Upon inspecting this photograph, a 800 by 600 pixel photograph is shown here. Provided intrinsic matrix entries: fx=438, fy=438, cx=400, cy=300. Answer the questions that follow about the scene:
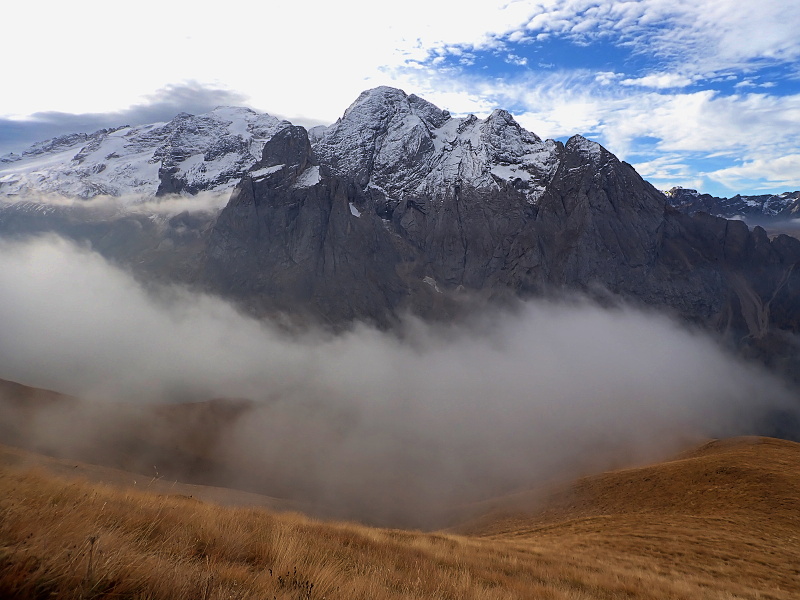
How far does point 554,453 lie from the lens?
99.5 m

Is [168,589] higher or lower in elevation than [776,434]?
higher

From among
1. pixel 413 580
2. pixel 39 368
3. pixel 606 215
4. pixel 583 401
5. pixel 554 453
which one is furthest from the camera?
pixel 606 215

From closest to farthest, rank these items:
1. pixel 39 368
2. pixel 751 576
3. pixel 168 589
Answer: pixel 168 589, pixel 751 576, pixel 39 368

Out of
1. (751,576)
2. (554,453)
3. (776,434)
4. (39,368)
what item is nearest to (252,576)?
(751,576)

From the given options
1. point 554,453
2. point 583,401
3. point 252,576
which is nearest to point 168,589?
point 252,576

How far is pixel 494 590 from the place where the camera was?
614 centimetres

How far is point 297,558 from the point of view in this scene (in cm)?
525

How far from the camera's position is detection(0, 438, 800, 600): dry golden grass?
3.33 meters

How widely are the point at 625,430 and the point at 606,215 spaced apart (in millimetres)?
114112

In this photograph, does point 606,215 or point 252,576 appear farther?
point 606,215

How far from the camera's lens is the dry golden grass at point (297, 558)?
3334 millimetres

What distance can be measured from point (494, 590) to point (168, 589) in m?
4.55

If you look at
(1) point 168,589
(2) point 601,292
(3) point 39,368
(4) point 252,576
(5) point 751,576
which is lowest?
(3) point 39,368

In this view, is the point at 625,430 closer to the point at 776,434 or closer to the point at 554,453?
the point at 554,453
